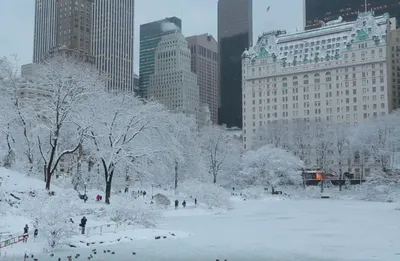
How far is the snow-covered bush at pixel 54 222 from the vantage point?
1113 inches

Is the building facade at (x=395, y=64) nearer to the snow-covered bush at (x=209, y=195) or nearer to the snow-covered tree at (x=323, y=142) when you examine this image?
the snow-covered tree at (x=323, y=142)

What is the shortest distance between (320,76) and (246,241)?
12602 centimetres

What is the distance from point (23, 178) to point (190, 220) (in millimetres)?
15408

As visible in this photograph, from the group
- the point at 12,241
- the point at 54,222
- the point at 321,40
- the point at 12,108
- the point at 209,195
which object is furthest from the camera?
the point at 321,40

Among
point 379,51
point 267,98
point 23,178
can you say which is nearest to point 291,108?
point 267,98

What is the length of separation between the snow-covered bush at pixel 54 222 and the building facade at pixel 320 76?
108 metres

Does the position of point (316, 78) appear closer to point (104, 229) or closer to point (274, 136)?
point (274, 136)

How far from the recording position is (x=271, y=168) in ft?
303

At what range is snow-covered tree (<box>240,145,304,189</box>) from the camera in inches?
3622

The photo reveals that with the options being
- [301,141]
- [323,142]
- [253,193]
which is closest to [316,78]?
[301,141]

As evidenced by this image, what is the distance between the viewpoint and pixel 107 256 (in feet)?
87.3

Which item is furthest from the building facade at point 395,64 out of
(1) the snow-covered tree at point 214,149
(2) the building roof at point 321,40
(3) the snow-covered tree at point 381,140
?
(1) the snow-covered tree at point 214,149

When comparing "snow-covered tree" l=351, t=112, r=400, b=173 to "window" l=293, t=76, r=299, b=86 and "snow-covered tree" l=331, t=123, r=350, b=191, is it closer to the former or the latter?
"snow-covered tree" l=331, t=123, r=350, b=191

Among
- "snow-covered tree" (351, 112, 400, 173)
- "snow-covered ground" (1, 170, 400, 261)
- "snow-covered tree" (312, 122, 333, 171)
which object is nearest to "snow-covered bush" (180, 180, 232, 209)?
"snow-covered ground" (1, 170, 400, 261)
